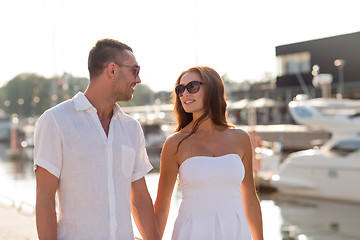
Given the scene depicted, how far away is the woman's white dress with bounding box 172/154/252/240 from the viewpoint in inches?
118

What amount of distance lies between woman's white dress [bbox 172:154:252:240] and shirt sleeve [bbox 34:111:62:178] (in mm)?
892

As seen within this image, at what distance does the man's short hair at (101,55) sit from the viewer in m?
2.60

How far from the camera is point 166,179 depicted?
3109 mm

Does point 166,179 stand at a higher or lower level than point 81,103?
lower

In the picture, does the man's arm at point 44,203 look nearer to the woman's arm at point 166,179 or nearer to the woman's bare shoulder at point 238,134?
the woman's arm at point 166,179

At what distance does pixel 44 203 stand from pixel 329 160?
46.2 feet

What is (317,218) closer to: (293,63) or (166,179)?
(166,179)

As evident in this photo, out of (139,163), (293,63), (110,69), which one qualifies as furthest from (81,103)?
(293,63)

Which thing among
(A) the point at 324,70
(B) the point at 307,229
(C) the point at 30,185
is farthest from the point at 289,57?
(B) the point at 307,229

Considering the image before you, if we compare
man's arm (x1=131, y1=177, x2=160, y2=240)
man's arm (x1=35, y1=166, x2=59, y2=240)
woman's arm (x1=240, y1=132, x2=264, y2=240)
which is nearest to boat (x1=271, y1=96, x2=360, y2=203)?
woman's arm (x1=240, y1=132, x2=264, y2=240)

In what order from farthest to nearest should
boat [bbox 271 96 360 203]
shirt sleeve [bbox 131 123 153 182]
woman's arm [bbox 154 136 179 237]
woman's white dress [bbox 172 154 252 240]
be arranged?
boat [bbox 271 96 360 203] → woman's arm [bbox 154 136 179 237] → woman's white dress [bbox 172 154 252 240] → shirt sleeve [bbox 131 123 153 182]

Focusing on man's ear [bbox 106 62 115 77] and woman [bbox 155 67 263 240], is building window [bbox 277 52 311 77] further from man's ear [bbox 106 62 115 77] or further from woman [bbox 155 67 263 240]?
man's ear [bbox 106 62 115 77]

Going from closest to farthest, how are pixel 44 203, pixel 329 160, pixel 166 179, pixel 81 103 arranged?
pixel 44 203 < pixel 81 103 < pixel 166 179 < pixel 329 160

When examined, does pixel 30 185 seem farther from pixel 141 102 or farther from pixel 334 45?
pixel 141 102
